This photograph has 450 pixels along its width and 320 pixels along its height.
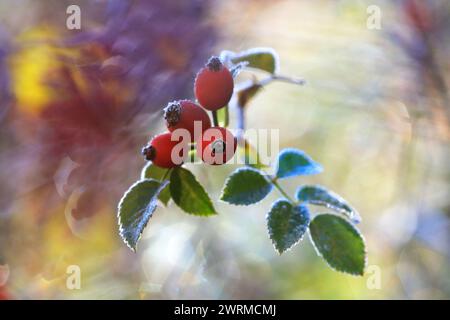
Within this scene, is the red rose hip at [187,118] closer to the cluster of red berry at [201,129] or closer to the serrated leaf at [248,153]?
the cluster of red berry at [201,129]

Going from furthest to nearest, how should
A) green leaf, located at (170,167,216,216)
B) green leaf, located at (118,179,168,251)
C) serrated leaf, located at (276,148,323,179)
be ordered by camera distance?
serrated leaf, located at (276,148,323,179), green leaf, located at (170,167,216,216), green leaf, located at (118,179,168,251)

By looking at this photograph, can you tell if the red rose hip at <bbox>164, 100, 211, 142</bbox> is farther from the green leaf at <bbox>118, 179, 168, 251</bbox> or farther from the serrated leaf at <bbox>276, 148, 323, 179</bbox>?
the serrated leaf at <bbox>276, 148, 323, 179</bbox>

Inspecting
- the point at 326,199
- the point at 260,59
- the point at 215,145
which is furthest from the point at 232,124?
the point at 215,145

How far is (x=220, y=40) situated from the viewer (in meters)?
1.96

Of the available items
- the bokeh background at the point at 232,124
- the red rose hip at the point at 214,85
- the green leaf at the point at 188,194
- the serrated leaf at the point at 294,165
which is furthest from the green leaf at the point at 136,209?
the bokeh background at the point at 232,124

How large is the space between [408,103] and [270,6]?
744 mm

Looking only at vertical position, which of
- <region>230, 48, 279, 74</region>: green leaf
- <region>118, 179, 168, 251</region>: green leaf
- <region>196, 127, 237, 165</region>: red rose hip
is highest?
<region>230, 48, 279, 74</region>: green leaf

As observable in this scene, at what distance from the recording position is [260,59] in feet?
3.83

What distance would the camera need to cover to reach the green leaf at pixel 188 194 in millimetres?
944

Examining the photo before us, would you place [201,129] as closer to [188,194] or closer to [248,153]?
[188,194]

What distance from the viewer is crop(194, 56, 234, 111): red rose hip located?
2.98 feet

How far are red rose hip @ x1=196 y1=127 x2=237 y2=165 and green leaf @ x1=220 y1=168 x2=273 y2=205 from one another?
10 centimetres

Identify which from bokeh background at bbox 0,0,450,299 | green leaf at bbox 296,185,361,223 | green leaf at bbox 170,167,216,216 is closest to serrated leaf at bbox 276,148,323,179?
green leaf at bbox 296,185,361,223
